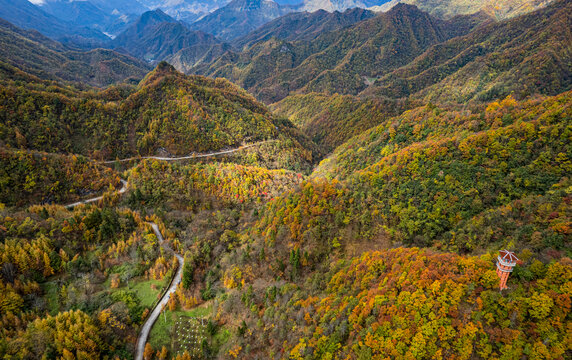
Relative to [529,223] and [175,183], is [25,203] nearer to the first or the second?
[175,183]

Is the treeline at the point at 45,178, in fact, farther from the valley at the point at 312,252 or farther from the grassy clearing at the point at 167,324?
the grassy clearing at the point at 167,324

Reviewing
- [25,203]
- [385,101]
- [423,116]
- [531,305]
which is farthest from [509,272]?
[385,101]

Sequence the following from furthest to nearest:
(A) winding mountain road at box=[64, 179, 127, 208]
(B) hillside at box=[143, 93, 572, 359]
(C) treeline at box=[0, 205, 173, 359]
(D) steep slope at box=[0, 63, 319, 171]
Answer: (D) steep slope at box=[0, 63, 319, 171] < (A) winding mountain road at box=[64, 179, 127, 208] < (C) treeline at box=[0, 205, 173, 359] < (B) hillside at box=[143, 93, 572, 359]

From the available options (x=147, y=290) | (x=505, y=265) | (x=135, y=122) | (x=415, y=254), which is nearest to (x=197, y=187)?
(x=147, y=290)

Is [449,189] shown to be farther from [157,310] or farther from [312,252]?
[157,310]

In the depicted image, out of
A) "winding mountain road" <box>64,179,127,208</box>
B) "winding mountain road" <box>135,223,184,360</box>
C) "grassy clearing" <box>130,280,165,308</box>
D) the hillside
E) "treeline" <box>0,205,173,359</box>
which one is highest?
"winding mountain road" <box>64,179,127,208</box>

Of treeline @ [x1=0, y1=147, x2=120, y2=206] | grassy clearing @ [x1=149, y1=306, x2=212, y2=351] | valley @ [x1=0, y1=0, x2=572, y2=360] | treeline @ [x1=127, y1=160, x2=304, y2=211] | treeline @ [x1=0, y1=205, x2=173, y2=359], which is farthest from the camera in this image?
treeline @ [x1=127, y1=160, x2=304, y2=211]

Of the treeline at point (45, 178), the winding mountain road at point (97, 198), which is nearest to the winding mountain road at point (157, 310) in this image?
the winding mountain road at point (97, 198)

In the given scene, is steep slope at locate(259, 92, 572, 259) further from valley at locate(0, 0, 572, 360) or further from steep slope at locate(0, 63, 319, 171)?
steep slope at locate(0, 63, 319, 171)

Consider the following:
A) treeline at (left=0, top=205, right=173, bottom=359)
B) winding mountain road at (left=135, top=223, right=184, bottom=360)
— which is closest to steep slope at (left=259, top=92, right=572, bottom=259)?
winding mountain road at (left=135, top=223, right=184, bottom=360)
